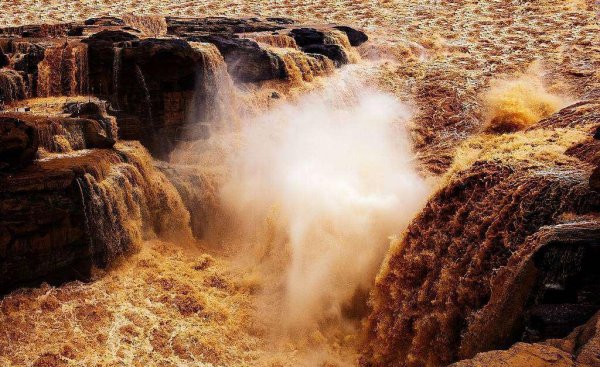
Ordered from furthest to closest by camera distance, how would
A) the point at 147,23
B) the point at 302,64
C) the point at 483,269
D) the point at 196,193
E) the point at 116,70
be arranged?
the point at 147,23 < the point at 302,64 < the point at 116,70 < the point at 196,193 < the point at 483,269

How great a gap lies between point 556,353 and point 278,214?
653 cm

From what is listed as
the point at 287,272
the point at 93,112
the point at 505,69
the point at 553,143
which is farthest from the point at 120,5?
the point at 553,143

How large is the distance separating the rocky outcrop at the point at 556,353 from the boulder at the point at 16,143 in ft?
23.2

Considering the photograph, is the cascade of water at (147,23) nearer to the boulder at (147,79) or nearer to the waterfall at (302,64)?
the waterfall at (302,64)

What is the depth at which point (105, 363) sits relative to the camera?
22.0ft

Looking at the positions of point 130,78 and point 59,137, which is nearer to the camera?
point 59,137

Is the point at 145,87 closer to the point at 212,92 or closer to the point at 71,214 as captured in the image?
the point at 212,92

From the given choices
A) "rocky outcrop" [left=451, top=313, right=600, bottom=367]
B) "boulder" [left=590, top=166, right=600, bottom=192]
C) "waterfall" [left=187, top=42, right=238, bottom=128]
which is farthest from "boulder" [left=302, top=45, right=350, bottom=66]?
"rocky outcrop" [left=451, top=313, right=600, bottom=367]

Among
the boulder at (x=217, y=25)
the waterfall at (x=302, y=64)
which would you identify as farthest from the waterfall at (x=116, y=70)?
the boulder at (x=217, y=25)

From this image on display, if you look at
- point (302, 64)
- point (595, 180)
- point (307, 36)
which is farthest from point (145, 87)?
point (595, 180)

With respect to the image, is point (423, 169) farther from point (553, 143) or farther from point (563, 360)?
point (563, 360)

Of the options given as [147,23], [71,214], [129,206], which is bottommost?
[129,206]

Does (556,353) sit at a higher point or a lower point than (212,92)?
lower

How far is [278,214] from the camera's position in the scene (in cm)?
977
